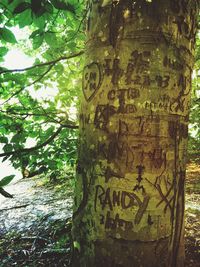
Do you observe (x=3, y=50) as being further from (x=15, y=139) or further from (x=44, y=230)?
(x=44, y=230)

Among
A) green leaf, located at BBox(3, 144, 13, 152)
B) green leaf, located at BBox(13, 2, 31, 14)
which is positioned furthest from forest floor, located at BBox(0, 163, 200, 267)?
green leaf, located at BBox(13, 2, 31, 14)

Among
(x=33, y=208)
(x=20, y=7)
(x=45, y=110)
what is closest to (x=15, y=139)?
(x=45, y=110)

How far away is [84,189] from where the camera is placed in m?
1.49

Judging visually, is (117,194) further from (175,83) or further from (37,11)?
(37,11)

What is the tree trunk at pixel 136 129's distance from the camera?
1.34 m

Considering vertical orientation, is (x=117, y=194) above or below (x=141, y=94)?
below

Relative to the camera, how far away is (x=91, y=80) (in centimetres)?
145

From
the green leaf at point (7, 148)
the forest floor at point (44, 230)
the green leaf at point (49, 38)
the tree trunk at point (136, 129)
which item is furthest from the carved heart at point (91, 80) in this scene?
the green leaf at point (7, 148)

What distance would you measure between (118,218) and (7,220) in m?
1.72

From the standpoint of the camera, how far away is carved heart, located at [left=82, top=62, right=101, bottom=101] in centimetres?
142

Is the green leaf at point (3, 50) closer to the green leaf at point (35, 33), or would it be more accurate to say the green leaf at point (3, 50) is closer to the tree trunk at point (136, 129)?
the green leaf at point (35, 33)

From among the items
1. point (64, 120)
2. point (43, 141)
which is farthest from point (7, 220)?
point (64, 120)

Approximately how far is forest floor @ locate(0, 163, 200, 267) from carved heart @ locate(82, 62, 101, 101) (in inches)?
23.9

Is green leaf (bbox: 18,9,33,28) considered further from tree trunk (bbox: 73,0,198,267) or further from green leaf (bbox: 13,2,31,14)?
tree trunk (bbox: 73,0,198,267)
